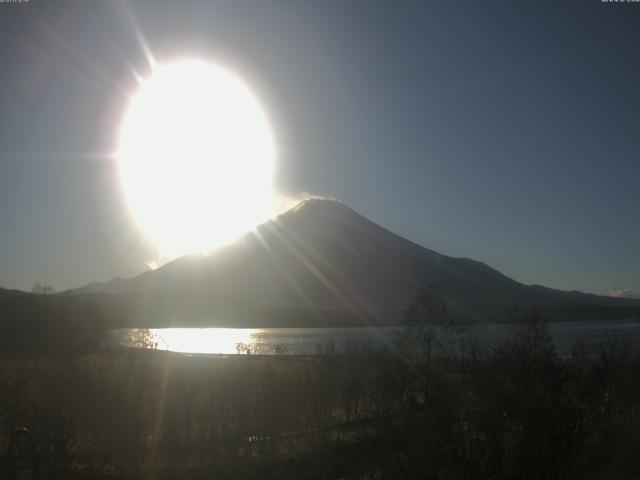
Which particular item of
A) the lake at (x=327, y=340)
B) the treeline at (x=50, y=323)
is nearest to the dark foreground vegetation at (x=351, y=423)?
the lake at (x=327, y=340)

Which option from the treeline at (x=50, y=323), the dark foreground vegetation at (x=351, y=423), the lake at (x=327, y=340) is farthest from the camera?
the treeline at (x=50, y=323)

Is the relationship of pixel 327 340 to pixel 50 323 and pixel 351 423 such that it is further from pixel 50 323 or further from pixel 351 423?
pixel 351 423

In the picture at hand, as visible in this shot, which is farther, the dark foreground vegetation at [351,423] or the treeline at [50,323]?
the treeline at [50,323]

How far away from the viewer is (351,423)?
13586mm

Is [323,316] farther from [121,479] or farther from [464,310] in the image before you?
[121,479]

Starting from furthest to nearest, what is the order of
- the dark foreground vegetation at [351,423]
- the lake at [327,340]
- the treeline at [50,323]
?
1. the treeline at [50,323]
2. the lake at [327,340]
3. the dark foreground vegetation at [351,423]

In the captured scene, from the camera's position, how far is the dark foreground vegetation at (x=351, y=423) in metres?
4.99

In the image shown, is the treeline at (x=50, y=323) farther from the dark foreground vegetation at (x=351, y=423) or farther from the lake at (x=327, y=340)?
the dark foreground vegetation at (x=351, y=423)

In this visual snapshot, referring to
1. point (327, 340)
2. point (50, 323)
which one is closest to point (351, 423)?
point (50, 323)

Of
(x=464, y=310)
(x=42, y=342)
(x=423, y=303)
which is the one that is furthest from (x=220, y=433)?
(x=464, y=310)

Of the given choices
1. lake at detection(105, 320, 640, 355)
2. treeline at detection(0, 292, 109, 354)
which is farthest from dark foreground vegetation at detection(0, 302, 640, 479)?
treeline at detection(0, 292, 109, 354)

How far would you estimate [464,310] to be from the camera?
578 feet

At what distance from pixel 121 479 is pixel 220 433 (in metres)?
3.52

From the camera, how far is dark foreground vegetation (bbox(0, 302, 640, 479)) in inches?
197
